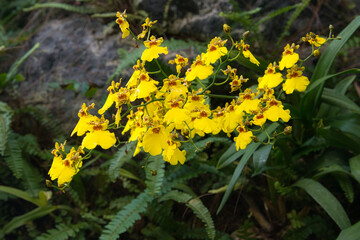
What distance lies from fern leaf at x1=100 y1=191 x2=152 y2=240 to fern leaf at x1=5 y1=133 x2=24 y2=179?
2.14 feet

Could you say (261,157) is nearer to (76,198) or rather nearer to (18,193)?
(76,198)

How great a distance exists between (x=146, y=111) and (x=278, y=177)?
846 millimetres

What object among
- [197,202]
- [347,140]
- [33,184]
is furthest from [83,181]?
[347,140]

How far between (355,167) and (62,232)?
1389 millimetres

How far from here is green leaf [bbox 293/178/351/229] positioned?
1.28 meters

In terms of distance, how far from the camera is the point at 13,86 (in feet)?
8.18

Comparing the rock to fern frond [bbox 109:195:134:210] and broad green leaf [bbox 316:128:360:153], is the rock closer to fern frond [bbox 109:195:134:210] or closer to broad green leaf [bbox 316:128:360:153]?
fern frond [bbox 109:195:134:210]

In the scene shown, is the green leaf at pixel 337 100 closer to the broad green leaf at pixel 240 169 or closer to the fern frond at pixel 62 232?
the broad green leaf at pixel 240 169

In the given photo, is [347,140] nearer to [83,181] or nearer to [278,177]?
[278,177]

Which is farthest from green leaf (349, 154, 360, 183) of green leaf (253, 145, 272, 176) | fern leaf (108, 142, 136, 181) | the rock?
the rock

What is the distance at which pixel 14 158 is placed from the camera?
1.95 meters

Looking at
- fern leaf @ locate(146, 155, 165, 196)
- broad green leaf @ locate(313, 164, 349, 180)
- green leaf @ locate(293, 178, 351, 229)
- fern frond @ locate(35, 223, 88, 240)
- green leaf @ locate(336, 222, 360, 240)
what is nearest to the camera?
green leaf @ locate(336, 222, 360, 240)

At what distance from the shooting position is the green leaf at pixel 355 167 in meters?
1.34

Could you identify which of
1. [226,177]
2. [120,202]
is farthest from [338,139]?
[120,202]
